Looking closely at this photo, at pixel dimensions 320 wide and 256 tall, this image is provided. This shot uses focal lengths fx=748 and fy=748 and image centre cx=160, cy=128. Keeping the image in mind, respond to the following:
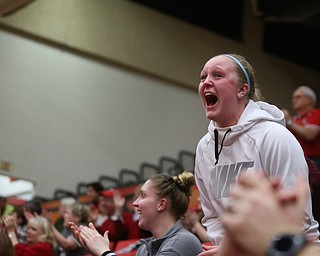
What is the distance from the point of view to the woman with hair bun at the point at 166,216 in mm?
3723

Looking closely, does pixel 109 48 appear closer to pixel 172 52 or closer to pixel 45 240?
pixel 172 52

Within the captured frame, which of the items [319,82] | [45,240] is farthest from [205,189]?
Answer: [319,82]

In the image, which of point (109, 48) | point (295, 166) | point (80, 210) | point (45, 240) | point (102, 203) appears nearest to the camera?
point (295, 166)

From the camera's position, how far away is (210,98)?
128 inches

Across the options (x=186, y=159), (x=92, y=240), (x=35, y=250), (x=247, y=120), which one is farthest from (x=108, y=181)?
(x=247, y=120)

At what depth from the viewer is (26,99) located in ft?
35.0

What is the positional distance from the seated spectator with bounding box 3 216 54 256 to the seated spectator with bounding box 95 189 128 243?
0.55m

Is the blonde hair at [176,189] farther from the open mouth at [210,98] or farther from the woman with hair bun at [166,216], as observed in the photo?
the open mouth at [210,98]

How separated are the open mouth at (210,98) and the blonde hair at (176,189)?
0.81 m

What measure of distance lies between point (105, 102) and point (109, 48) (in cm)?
84

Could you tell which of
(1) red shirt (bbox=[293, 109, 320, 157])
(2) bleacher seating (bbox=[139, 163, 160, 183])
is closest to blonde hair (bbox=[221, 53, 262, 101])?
(1) red shirt (bbox=[293, 109, 320, 157])

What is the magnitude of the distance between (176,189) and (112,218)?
8.58 ft

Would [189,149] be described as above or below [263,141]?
below

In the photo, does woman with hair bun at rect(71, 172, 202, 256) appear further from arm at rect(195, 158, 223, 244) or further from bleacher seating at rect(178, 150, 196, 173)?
bleacher seating at rect(178, 150, 196, 173)
